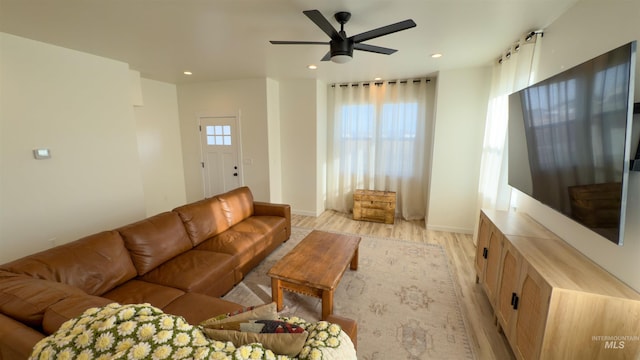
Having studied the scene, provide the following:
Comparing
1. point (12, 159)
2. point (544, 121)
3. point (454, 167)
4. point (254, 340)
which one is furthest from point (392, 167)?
point (12, 159)

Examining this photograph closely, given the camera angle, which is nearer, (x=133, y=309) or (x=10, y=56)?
(x=133, y=309)

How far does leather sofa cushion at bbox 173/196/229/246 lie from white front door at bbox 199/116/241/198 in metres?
1.93

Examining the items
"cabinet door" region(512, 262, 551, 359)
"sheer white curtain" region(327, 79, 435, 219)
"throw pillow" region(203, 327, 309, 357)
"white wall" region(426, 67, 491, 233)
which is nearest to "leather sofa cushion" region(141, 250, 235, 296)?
"throw pillow" region(203, 327, 309, 357)

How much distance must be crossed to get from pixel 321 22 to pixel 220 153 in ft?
12.6

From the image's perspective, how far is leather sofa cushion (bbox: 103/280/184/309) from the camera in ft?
5.83

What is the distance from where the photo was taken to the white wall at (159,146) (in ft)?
15.0

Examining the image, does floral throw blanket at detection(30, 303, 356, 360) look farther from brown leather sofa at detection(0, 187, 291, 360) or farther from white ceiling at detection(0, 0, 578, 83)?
white ceiling at detection(0, 0, 578, 83)

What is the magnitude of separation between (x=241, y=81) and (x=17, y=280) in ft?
13.1

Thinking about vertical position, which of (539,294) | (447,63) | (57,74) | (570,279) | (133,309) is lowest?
(539,294)

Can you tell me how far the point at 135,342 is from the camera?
85 cm

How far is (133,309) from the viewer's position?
0.97 metres

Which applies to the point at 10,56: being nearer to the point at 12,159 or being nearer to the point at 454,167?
the point at 12,159

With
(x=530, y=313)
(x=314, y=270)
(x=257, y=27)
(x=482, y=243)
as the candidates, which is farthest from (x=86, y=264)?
(x=482, y=243)

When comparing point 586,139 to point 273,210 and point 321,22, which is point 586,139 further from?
point 273,210
